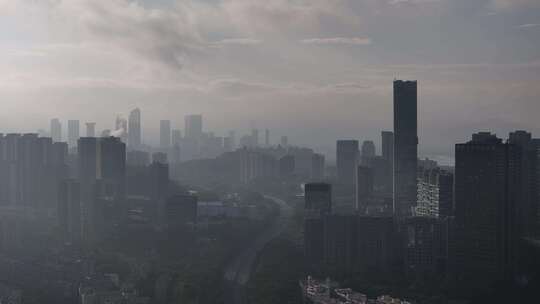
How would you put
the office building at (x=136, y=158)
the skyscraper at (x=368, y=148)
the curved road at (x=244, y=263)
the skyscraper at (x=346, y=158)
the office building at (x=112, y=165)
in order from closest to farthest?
the curved road at (x=244, y=263) < the office building at (x=112, y=165) < the office building at (x=136, y=158) < the skyscraper at (x=346, y=158) < the skyscraper at (x=368, y=148)

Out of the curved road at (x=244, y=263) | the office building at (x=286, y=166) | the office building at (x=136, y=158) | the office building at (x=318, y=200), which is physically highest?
the office building at (x=136, y=158)

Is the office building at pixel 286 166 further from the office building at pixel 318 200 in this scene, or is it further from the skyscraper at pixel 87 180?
the office building at pixel 318 200

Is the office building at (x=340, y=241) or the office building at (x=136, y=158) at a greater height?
the office building at (x=136, y=158)

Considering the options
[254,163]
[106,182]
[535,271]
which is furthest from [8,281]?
[254,163]

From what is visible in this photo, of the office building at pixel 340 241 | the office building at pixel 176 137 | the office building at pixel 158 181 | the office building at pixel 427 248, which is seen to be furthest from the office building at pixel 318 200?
the office building at pixel 176 137

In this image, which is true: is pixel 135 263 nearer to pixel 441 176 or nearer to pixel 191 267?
pixel 191 267

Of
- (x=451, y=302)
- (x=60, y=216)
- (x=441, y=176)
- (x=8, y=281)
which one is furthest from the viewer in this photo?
(x=60, y=216)

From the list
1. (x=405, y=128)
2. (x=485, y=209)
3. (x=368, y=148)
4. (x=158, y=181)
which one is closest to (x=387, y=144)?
(x=405, y=128)
